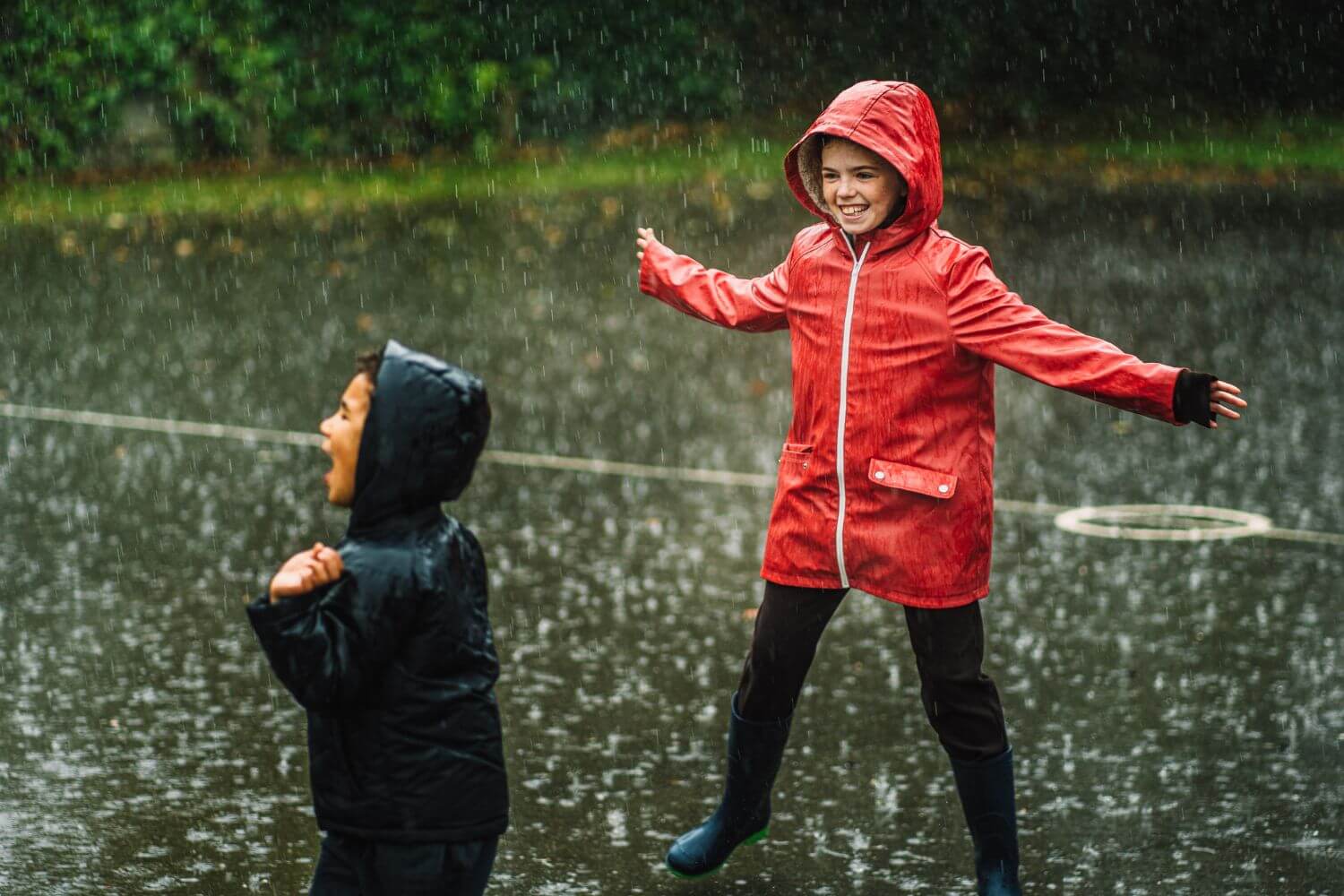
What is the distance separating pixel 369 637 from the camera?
3021mm

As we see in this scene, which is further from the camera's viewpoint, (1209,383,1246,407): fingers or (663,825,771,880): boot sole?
A: (663,825,771,880): boot sole

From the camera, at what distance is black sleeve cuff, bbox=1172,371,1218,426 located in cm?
378

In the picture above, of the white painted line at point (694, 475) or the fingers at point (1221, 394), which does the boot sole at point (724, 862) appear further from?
the white painted line at point (694, 475)

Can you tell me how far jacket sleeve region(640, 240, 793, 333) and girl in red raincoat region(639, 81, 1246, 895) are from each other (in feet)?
0.29

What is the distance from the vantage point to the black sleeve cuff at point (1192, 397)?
378cm

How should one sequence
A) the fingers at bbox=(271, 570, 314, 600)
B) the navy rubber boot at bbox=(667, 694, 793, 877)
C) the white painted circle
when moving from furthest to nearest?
the white painted circle, the navy rubber boot at bbox=(667, 694, 793, 877), the fingers at bbox=(271, 570, 314, 600)

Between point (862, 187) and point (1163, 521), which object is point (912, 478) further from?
point (1163, 521)

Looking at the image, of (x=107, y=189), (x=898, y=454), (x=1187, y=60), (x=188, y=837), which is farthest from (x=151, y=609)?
(x=1187, y=60)

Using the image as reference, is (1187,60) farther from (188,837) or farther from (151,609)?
(188,837)

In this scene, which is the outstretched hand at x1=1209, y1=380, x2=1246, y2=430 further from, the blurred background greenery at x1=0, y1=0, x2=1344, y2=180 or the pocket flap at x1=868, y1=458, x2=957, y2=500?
the blurred background greenery at x1=0, y1=0, x2=1344, y2=180

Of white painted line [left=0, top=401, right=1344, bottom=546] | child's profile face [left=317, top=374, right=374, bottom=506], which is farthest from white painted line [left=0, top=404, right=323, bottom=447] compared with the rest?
child's profile face [left=317, top=374, right=374, bottom=506]

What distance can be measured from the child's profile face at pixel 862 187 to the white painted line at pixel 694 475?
316 centimetres

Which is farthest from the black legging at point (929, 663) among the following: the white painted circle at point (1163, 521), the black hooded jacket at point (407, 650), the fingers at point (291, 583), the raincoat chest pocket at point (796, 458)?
the white painted circle at point (1163, 521)

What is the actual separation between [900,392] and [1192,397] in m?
0.58
